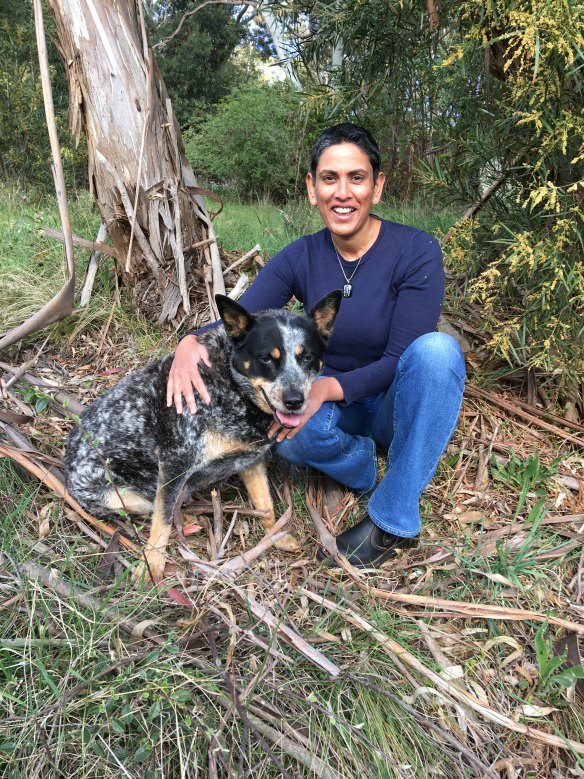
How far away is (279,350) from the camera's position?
2.24 m

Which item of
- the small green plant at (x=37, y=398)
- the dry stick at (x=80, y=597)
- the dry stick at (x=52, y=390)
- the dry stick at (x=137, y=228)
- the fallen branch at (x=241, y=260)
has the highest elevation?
the dry stick at (x=137, y=228)

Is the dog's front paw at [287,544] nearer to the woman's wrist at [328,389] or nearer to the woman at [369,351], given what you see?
the woman at [369,351]

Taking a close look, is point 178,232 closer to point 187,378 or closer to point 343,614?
point 187,378

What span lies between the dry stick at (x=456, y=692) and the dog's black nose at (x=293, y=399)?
32.8 inches

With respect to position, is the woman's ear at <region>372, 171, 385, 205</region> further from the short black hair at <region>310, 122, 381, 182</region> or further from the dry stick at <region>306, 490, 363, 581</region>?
the dry stick at <region>306, 490, 363, 581</region>

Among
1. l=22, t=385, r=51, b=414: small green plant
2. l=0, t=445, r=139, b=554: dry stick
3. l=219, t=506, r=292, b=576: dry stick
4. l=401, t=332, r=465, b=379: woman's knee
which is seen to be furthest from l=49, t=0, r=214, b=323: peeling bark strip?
l=401, t=332, r=465, b=379: woman's knee

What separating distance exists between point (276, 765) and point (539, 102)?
2.78m

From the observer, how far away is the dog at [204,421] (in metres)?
2.25

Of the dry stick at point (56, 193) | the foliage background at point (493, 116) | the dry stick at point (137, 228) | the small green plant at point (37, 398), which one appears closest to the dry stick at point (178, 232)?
the dry stick at point (137, 228)

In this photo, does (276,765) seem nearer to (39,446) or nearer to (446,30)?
(39,446)

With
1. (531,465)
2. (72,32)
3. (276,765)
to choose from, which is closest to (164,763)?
(276,765)

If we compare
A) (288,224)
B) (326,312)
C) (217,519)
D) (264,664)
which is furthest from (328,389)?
(288,224)

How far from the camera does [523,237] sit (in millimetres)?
2471

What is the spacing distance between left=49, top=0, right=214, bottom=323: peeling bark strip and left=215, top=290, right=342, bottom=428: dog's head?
1370mm
